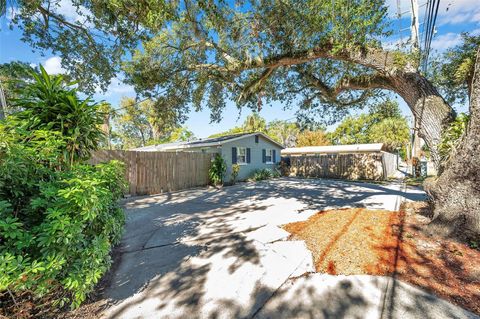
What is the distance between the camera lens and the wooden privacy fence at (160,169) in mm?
8508

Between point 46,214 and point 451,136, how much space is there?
6143 mm

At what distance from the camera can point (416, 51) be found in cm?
469

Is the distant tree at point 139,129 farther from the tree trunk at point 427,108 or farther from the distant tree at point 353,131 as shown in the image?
the distant tree at point 353,131

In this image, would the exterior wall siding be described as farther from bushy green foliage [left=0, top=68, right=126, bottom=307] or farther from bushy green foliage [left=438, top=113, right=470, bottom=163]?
bushy green foliage [left=0, top=68, right=126, bottom=307]

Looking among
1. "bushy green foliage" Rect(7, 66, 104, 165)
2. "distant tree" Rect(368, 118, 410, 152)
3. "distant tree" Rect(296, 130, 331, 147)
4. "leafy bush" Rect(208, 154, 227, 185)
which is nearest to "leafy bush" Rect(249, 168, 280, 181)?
"leafy bush" Rect(208, 154, 227, 185)

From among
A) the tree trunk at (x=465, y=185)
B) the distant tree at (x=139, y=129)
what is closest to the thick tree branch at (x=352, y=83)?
the tree trunk at (x=465, y=185)

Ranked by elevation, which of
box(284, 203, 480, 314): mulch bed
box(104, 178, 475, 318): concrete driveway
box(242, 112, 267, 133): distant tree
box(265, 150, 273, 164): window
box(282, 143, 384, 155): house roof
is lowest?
box(104, 178, 475, 318): concrete driveway

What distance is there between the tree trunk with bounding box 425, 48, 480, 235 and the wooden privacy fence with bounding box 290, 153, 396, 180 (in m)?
11.8

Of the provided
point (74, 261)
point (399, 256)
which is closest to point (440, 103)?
A: point (399, 256)

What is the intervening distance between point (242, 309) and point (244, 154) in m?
12.0

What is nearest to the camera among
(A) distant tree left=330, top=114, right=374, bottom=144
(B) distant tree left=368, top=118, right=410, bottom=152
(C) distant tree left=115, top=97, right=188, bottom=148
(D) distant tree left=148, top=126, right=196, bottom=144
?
(B) distant tree left=368, top=118, right=410, bottom=152

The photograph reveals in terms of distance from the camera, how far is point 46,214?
1.94 m

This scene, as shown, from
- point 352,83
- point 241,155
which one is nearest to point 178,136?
point 241,155

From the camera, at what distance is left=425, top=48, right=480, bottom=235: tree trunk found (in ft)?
10.3
